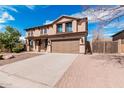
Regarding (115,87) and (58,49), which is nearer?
(115,87)

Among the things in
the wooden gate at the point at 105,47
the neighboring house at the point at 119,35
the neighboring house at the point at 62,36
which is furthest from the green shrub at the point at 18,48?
the neighboring house at the point at 119,35

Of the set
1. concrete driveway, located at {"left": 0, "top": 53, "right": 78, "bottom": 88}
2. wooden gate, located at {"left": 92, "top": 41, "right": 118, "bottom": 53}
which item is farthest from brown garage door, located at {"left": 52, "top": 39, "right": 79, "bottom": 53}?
concrete driveway, located at {"left": 0, "top": 53, "right": 78, "bottom": 88}

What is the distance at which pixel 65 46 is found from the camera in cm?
1791

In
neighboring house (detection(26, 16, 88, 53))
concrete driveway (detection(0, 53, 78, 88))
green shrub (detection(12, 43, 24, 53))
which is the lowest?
concrete driveway (detection(0, 53, 78, 88))

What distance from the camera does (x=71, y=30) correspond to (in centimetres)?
1797

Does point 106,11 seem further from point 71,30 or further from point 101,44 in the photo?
point 71,30

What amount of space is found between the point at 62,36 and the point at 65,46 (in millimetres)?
1323

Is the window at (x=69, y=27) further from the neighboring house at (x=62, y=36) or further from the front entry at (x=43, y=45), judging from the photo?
the front entry at (x=43, y=45)

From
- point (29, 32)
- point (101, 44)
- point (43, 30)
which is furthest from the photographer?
point (29, 32)

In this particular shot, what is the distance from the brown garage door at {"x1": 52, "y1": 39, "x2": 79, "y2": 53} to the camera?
17.1m

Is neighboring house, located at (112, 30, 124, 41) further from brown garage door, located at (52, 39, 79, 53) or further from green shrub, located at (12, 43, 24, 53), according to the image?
green shrub, located at (12, 43, 24, 53)

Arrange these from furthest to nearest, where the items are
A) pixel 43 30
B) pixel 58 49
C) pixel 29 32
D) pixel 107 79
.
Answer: pixel 29 32 → pixel 43 30 → pixel 58 49 → pixel 107 79
